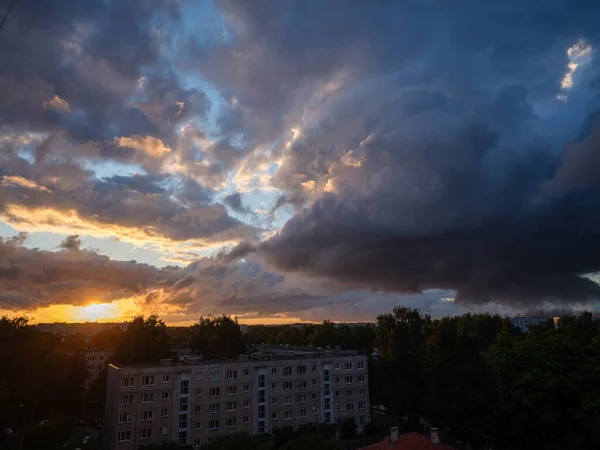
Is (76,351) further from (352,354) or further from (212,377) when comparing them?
(352,354)

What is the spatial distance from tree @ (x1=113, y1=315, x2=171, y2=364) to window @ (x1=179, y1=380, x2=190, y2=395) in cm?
3376

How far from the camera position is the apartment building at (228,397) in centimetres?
5216

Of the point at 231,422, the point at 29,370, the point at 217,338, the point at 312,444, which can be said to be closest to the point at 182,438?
the point at 231,422

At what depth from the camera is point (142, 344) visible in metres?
87.4

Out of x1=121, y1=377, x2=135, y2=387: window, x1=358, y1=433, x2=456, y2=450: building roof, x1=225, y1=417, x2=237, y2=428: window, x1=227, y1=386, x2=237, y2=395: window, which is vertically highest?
x1=121, y1=377, x2=135, y2=387: window

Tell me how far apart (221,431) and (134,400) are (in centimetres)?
1237

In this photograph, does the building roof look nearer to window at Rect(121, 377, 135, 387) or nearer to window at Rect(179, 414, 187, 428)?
window at Rect(179, 414, 187, 428)

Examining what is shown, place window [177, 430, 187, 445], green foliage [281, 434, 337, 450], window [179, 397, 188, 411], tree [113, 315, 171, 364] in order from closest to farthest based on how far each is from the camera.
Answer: green foliage [281, 434, 337, 450], window [177, 430, 187, 445], window [179, 397, 188, 411], tree [113, 315, 171, 364]

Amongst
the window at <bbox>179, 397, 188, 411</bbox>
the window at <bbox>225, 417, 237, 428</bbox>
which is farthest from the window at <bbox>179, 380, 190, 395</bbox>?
the window at <bbox>225, 417, 237, 428</bbox>

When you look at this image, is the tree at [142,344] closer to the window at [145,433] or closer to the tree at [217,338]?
the tree at [217,338]

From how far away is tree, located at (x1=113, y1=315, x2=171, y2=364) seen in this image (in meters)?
86.2

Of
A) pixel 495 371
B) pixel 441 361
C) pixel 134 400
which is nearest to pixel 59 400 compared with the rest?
pixel 134 400

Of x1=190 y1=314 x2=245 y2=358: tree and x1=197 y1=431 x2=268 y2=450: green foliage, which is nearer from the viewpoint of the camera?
x1=197 y1=431 x2=268 y2=450: green foliage

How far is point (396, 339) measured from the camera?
7206 cm
